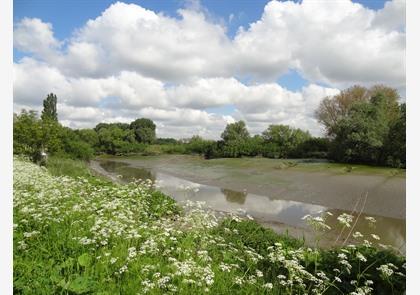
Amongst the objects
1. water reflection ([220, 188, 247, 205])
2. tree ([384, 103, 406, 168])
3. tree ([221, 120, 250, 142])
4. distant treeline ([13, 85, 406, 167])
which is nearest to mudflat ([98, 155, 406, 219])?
water reflection ([220, 188, 247, 205])

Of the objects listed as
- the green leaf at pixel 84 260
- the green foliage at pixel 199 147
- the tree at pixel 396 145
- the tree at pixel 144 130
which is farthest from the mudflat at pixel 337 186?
the tree at pixel 144 130

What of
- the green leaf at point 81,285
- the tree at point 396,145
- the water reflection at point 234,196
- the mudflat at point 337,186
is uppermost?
the tree at point 396,145

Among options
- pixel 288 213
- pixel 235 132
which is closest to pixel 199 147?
pixel 235 132

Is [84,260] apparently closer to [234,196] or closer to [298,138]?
[234,196]

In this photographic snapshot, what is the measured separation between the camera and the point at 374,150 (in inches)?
1206

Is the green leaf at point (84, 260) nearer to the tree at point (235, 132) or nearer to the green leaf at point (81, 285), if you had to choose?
the green leaf at point (81, 285)

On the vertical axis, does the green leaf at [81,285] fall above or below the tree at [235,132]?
below

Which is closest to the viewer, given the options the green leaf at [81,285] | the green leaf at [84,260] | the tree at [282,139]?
the green leaf at [81,285]

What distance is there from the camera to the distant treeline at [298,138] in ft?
88.9

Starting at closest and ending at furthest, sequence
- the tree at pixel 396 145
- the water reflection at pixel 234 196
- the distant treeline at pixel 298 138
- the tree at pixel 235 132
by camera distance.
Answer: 1. the water reflection at pixel 234 196
2. the distant treeline at pixel 298 138
3. the tree at pixel 396 145
4. the tree at pixel 235 132

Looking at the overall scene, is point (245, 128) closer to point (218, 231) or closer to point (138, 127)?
point (138, 127)

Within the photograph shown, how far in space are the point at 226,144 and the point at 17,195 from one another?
50726 millimetres

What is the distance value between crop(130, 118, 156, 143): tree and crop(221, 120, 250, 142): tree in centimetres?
3371

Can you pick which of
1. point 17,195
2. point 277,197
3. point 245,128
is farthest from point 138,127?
point 17,195
